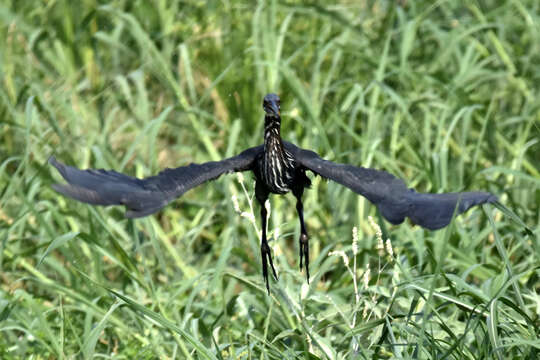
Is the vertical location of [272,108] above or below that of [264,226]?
above

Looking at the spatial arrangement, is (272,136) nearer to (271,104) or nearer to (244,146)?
(271,104)

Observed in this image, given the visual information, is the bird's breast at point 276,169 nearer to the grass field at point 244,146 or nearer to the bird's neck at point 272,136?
the bird's neck at point 272,136

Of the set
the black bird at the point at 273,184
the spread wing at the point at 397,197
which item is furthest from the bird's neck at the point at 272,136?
the spread wing at the point at 397,197

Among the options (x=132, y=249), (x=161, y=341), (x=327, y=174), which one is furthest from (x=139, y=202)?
(x=132, y=249)

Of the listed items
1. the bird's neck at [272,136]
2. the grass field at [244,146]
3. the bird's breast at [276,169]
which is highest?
the bird's neck at [272,136]

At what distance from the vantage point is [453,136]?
497 cm

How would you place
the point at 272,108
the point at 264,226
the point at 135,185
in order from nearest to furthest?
the point at 135,185 → the point at 272,108 → the point at 264,226

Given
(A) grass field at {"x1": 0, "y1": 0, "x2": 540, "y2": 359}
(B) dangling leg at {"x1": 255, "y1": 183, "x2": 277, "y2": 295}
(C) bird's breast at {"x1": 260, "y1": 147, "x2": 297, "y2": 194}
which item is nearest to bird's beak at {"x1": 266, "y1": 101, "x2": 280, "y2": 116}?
(C) bird's breast at {"x1": 260, "y1": 147, "x2": 297, "y2": 194}

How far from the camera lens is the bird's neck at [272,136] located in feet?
8.76

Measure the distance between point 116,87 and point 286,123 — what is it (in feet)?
4.27

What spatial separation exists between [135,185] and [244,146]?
2239 millimetres

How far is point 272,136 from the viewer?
2668mm

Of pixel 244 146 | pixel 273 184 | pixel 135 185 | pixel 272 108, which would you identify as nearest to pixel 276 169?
pixel 273 184

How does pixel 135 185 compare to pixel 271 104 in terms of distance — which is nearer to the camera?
pixel 135 185
